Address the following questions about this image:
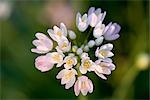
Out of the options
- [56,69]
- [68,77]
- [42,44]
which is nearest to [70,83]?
[68,77]

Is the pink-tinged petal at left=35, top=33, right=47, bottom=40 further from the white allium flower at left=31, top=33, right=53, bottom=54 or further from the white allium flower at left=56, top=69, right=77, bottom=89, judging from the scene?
the white allium flower at left=56, top=69, right=77, bottom=89

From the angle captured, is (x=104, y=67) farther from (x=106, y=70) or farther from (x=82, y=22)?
(x=82, y=22)

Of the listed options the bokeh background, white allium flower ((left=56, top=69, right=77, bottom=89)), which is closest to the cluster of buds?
white allium flower ((left=56, top=69, right=77, bottom=89))

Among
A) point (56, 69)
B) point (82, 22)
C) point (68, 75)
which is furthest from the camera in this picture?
point (56, 69)

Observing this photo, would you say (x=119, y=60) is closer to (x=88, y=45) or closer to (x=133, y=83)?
(x=133, y=83)

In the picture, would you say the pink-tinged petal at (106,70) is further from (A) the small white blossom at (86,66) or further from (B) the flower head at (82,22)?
(B) the flower head at (82,22)

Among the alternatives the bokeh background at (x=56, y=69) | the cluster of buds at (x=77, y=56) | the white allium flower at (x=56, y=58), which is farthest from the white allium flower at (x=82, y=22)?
the bokeh background at (x=56, y=69)
